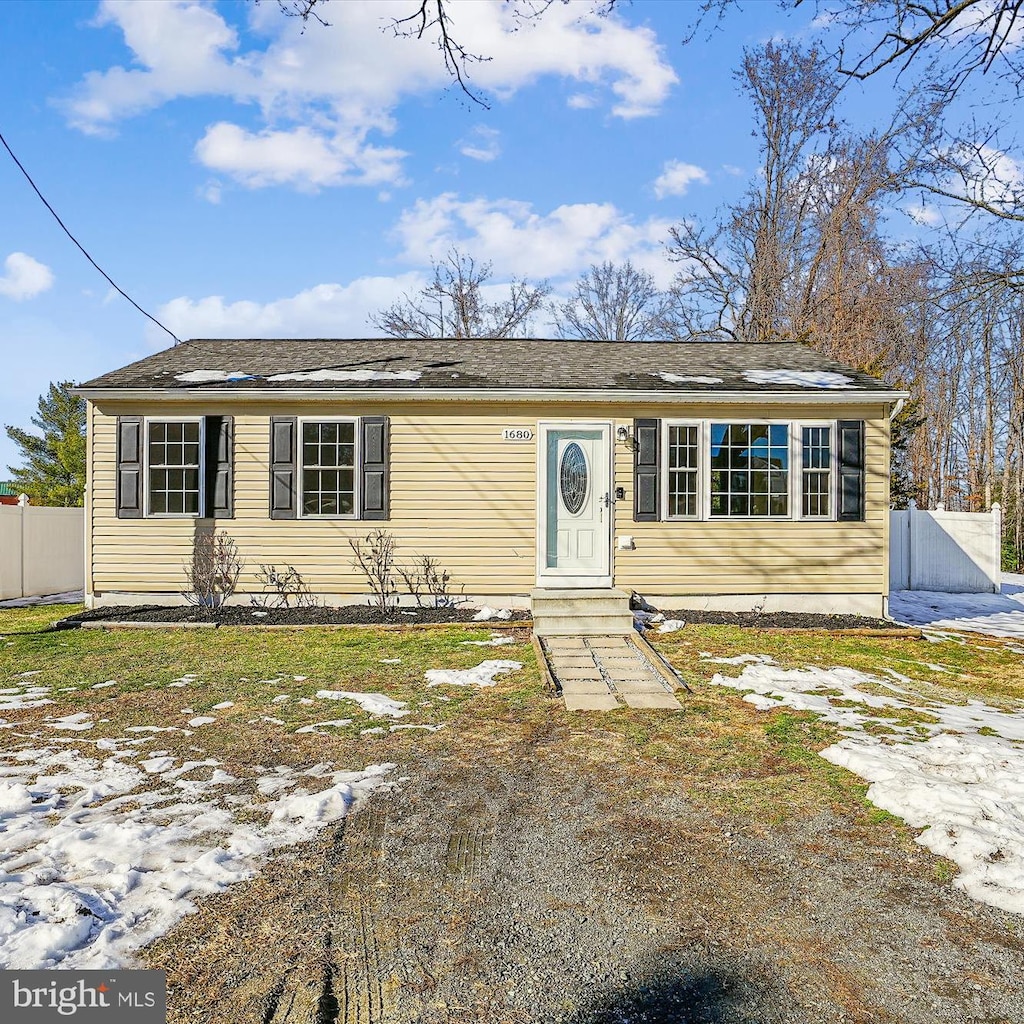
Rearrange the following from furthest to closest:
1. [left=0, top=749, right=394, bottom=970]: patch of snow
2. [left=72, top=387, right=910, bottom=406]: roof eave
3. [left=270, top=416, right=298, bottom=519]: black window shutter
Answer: [left=270, top=416, right=298, bottom=519]: black window shutter → [left=72, top=387, right=910, bottom=406]: roof eave → [left=0, top=749, right=394, bottom=970]: patch of snow

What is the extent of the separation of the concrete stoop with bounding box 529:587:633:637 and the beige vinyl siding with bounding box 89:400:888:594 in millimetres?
882

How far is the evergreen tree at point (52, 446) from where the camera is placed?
22.2m

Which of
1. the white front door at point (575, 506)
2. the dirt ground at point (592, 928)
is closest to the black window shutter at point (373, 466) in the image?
the white front door at point (575, 506)

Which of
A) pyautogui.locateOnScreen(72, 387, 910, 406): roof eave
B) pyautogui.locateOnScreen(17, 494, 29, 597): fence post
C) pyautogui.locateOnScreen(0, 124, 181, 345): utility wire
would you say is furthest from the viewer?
pyautogui.locateOnScreen(17, 494, 29, 597): fence post

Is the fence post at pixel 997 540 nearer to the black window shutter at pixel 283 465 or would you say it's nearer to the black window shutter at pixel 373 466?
the black window shutter at pixel 373 466

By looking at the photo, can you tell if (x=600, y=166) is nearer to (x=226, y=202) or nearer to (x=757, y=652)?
(x=226, y=202)

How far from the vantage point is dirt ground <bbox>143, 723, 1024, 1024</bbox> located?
6.39 feet

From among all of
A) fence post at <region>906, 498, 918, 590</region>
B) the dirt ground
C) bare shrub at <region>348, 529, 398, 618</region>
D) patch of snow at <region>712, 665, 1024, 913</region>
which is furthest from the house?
the dirt ground

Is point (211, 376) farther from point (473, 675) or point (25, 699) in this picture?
point (473, 675)

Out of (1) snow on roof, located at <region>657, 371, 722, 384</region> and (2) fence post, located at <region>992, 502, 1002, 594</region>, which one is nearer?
(1) snow on roof, located at <region>657, 371, 722, 384</region>

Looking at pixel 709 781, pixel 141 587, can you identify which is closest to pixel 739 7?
pixel 709 781

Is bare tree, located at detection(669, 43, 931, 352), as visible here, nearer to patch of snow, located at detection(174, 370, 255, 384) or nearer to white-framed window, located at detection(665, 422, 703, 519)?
white-framed window, located at detection(665, 422, 703, 519)

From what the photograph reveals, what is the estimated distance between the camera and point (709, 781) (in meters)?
3.70

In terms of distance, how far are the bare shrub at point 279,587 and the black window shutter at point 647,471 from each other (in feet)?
15.3
